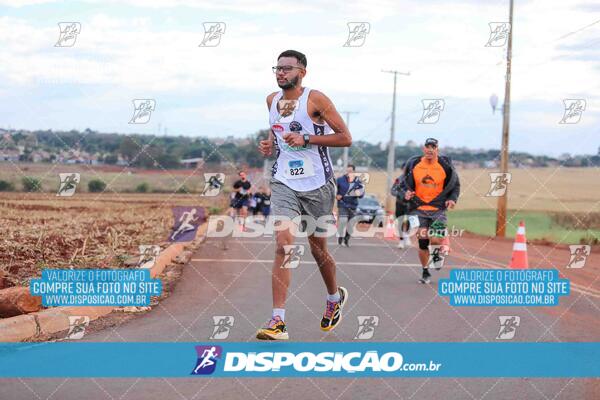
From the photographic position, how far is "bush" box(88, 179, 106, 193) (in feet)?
59.0

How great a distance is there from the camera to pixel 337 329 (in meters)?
8.47

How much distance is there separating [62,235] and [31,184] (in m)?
1.12

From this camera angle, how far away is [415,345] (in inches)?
239

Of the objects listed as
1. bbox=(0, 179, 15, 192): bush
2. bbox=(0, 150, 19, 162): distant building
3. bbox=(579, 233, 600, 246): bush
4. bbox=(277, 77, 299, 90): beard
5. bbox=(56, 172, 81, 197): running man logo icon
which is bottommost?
bbox=(579, 233, 600, 246): bush

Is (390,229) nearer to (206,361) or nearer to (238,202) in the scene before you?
(238,202)

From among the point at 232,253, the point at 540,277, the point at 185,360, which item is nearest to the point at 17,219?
the point at 232,253

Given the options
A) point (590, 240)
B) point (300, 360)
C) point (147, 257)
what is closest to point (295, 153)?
point (300, 360)

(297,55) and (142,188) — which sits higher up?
(297,55)

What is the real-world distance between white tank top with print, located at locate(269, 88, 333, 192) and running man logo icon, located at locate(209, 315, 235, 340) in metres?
1.70

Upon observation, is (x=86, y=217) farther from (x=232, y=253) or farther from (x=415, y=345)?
(x=415, y=345)

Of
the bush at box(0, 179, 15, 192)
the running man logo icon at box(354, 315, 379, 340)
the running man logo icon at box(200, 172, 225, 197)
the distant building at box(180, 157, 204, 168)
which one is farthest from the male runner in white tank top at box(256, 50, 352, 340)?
the distant building at box(180, 157, 204, 168)

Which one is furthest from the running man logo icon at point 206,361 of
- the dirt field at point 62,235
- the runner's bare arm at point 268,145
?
the dirt field at point 62,235

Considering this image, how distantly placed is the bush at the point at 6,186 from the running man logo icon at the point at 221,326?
18.0 ft

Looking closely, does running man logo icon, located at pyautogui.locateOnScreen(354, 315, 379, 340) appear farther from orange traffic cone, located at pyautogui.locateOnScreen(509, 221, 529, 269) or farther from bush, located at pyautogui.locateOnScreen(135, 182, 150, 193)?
bush, located at pyautogui.locateOnScreen(135, 182, 150, 193)
